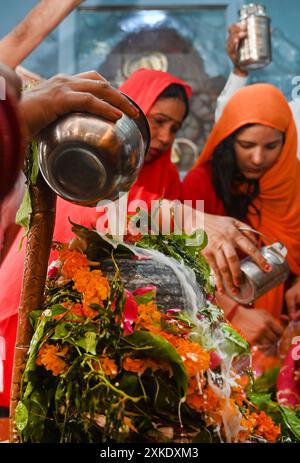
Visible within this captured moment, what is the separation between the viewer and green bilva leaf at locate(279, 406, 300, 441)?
3.09 feet

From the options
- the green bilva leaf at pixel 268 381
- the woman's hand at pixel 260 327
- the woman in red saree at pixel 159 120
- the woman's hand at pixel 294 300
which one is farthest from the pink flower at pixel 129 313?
the woman's hand at pixel 294 300

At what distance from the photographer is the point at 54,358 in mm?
692

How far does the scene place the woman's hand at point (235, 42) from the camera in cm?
207

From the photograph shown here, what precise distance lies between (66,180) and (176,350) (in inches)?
8.9

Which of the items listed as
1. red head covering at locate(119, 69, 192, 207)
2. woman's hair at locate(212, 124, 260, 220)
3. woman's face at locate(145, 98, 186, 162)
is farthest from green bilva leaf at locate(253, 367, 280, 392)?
woman's face at locate(145, 98, 186, 162)

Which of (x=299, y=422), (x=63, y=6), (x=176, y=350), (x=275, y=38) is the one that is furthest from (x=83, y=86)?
(x=275, y=38)

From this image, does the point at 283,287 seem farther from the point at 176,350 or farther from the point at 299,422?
the point at 176,350

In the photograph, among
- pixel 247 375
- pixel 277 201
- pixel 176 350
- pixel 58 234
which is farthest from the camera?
pixel 277 201

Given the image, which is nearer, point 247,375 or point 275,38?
point 247,375

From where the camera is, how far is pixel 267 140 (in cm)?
210

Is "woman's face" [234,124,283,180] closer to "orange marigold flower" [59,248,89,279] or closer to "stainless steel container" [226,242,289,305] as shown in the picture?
"stainless steel container" [226,242,289,305]

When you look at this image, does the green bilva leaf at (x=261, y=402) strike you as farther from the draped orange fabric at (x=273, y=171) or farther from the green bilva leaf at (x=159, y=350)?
the draped orange fabric at (x=273, y=171)

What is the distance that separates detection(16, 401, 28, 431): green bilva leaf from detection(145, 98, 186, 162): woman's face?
1296 millimetres

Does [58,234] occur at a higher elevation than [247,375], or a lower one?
higher
